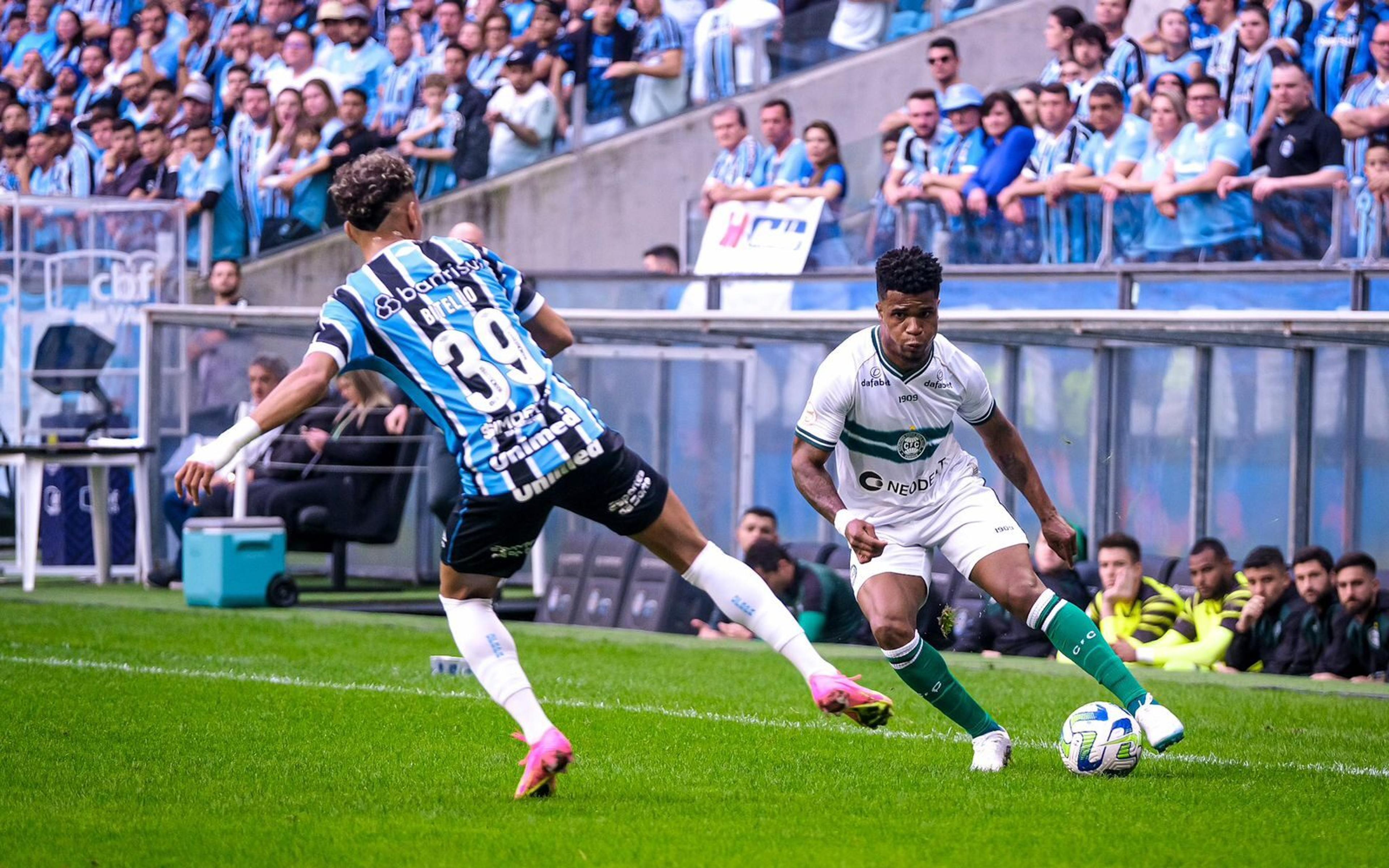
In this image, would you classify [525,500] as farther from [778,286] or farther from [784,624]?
[778,286]

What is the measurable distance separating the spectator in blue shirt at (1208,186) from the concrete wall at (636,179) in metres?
4.29

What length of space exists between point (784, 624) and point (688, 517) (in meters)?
0.48

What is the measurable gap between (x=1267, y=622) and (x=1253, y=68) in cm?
455

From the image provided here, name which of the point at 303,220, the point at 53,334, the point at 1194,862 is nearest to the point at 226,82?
the point at 303,220

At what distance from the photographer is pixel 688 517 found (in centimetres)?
646

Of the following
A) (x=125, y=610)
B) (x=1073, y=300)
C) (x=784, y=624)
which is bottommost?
(x=125, y=610)

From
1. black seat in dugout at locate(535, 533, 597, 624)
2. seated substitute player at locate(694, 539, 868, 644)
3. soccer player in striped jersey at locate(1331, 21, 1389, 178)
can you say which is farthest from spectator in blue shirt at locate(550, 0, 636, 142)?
soccer player in striped jersey at locate(1331, 21, 1389, 178)

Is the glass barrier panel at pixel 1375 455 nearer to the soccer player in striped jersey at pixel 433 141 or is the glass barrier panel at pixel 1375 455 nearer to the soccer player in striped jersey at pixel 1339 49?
the soccer player in striped jersey at pixel 1339 49

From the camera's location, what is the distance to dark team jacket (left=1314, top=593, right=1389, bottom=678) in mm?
11062

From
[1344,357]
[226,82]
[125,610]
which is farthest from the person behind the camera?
[226,82]

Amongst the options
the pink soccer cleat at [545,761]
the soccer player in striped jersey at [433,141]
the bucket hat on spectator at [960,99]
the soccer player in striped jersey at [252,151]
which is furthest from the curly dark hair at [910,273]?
the soccer player in striped jersey at [252,151]

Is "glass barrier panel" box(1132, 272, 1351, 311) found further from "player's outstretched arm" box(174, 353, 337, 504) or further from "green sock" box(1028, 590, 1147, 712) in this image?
"player's outstretched arm" box(174, 353, 337, 504)

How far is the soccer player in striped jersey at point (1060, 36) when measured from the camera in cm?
1515

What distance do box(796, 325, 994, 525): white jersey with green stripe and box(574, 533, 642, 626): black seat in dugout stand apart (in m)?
7.06
